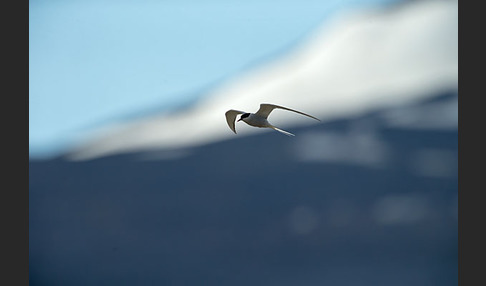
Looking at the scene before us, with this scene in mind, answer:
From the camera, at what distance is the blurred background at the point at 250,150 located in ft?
13.4

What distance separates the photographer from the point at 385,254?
4078mm

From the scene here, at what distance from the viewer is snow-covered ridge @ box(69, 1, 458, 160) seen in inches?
161

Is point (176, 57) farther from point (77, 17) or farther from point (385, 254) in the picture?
point (385, 254)

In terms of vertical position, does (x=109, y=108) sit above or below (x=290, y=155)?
above

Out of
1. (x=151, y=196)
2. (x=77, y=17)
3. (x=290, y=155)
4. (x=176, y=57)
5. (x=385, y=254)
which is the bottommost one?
(x=385, y=254)

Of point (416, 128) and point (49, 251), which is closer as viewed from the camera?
point (416, 128)

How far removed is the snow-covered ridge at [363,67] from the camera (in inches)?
161

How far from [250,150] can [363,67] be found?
921 mm

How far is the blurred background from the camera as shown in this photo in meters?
4.08

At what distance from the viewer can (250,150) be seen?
4188 mm

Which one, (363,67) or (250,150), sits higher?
(363,67)

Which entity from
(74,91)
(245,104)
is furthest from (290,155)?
(74,91)

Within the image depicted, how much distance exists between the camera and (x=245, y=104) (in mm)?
4168

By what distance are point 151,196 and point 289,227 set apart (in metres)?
0.96
